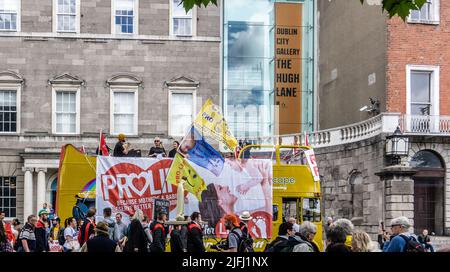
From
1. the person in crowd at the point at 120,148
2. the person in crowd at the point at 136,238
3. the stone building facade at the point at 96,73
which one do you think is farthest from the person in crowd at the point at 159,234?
the stone building facade at the point at 96,73

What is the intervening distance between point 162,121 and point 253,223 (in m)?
16.1

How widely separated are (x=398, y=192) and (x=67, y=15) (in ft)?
53.3

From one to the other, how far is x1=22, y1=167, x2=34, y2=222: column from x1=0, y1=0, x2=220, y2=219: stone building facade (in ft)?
1.85

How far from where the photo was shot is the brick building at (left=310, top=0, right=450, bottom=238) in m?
36.2

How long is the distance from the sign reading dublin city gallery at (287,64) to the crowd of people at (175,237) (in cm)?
1581

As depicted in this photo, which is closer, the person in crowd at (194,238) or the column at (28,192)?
the person in crowd at (194,238)

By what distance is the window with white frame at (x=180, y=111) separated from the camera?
4075 centimetres

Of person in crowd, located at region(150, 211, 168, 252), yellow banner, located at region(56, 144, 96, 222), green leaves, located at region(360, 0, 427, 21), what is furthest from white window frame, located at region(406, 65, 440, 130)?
green leaves, located at region(360, 0, 427, 21)

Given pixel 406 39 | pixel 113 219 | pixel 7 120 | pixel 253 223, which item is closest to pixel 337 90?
pixel 406 39

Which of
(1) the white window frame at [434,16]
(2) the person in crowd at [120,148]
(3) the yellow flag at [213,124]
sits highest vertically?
(1) the white window frame at [434,16]

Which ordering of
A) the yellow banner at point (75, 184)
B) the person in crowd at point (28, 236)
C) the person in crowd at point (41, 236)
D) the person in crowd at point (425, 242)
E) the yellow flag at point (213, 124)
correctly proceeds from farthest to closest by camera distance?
the yellow flag at point (213, 124) < the yellow banner at point (75, 184) < the person in crowd at point (425, 242) < the person in crowd at point (41, 236) < the person in crowd at point (28, 236)

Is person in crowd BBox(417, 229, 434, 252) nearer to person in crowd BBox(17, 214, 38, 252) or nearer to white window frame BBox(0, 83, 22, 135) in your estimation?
person in crowd BBox(17, 214, 38, 252)

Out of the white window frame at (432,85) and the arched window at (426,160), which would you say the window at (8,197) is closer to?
the arched window at (426,160)

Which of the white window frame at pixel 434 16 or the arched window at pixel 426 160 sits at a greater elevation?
the white window frame at pixel 434 16
